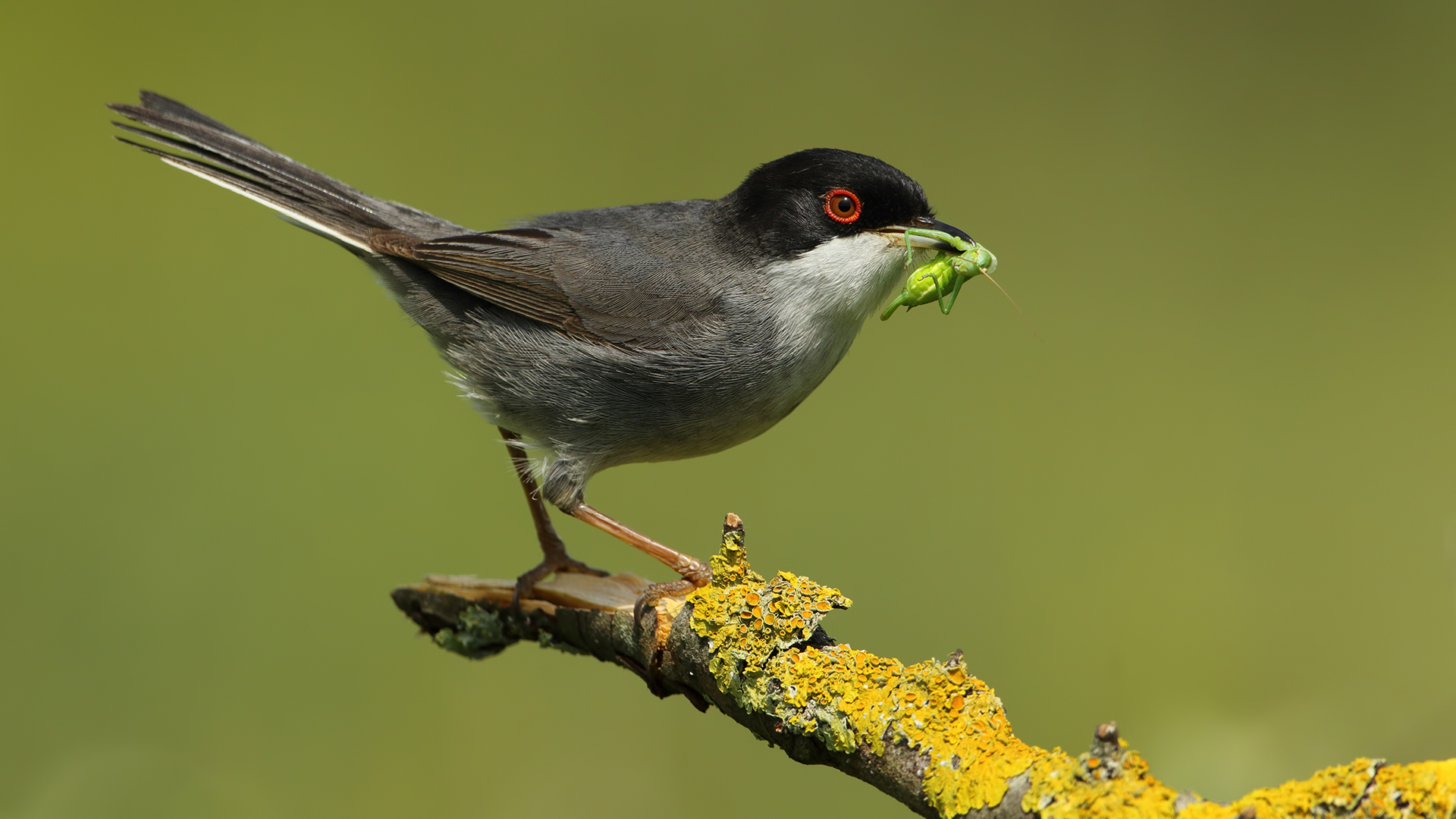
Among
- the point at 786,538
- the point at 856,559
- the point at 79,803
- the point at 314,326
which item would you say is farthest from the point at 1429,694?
the point at 314,326

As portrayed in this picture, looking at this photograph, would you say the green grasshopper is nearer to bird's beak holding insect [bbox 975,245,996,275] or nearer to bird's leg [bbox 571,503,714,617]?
bird's beak holding insect [bbox 975,245,996,275]

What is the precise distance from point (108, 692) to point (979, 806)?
4758 millimetres

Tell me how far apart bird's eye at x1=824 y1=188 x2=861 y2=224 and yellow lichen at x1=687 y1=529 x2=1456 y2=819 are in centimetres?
148

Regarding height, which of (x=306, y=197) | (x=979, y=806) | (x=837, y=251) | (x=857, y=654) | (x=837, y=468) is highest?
(x=837, y=468)

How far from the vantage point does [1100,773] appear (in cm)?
175

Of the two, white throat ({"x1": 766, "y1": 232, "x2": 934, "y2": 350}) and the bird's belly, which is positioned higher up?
white throat ({"x1": 766, "y1": 232, "x2": 934, "y2": 350})

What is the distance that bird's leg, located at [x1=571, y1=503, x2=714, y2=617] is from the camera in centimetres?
321

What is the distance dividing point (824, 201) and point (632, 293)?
0.79 meters

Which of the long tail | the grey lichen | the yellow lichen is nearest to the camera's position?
the yellow lichen

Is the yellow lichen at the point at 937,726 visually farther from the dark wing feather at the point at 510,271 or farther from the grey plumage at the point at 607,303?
the dark wing feather at the point at 510,271

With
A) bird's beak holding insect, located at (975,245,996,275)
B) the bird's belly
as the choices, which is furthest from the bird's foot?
bird's beak holding insect, located at (975,245,996,275)

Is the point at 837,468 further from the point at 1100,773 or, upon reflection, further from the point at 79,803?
the point at 1100,773

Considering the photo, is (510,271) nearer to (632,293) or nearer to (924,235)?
(632,293)

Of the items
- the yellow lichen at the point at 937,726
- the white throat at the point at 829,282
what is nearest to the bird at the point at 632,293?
the white throat at the point at 829,282
